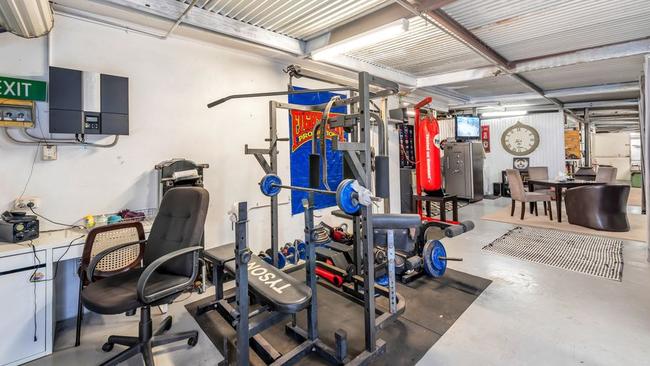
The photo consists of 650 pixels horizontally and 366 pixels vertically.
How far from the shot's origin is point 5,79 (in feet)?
7.67

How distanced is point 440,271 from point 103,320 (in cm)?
311

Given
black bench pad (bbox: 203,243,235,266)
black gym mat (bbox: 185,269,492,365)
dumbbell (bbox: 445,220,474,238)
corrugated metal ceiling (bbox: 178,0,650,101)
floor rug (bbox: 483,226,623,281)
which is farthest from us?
floor rug (bbox: 483,226,623,281)

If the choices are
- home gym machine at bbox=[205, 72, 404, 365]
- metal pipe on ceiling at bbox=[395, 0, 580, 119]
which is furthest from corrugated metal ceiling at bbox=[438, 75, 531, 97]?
home gym machine at bbox=[205, 72, 404, 365]

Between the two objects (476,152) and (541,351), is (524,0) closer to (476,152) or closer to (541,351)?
(541,351)

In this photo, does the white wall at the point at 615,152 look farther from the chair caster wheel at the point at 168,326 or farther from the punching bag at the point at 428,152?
the chair caster wheel at the point at 168,326

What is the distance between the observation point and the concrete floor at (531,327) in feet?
6.71

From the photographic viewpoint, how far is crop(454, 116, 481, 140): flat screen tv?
687cm

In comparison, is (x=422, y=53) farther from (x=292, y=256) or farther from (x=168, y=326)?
(x=168, y=326)

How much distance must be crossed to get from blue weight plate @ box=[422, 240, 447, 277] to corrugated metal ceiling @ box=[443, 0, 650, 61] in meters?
2.31

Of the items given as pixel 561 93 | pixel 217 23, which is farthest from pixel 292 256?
pixel 561 93

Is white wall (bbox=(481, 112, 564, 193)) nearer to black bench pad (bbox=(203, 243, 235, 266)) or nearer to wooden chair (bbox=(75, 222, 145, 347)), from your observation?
black bench pad (bbox=(203, 243, 235, 266))

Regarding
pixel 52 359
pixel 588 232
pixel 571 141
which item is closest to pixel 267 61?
pixel 52 359

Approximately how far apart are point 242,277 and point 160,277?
0.77m

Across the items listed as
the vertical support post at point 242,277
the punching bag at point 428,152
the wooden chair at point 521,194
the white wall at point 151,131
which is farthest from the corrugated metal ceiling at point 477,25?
the vertical support post at point 242,277
